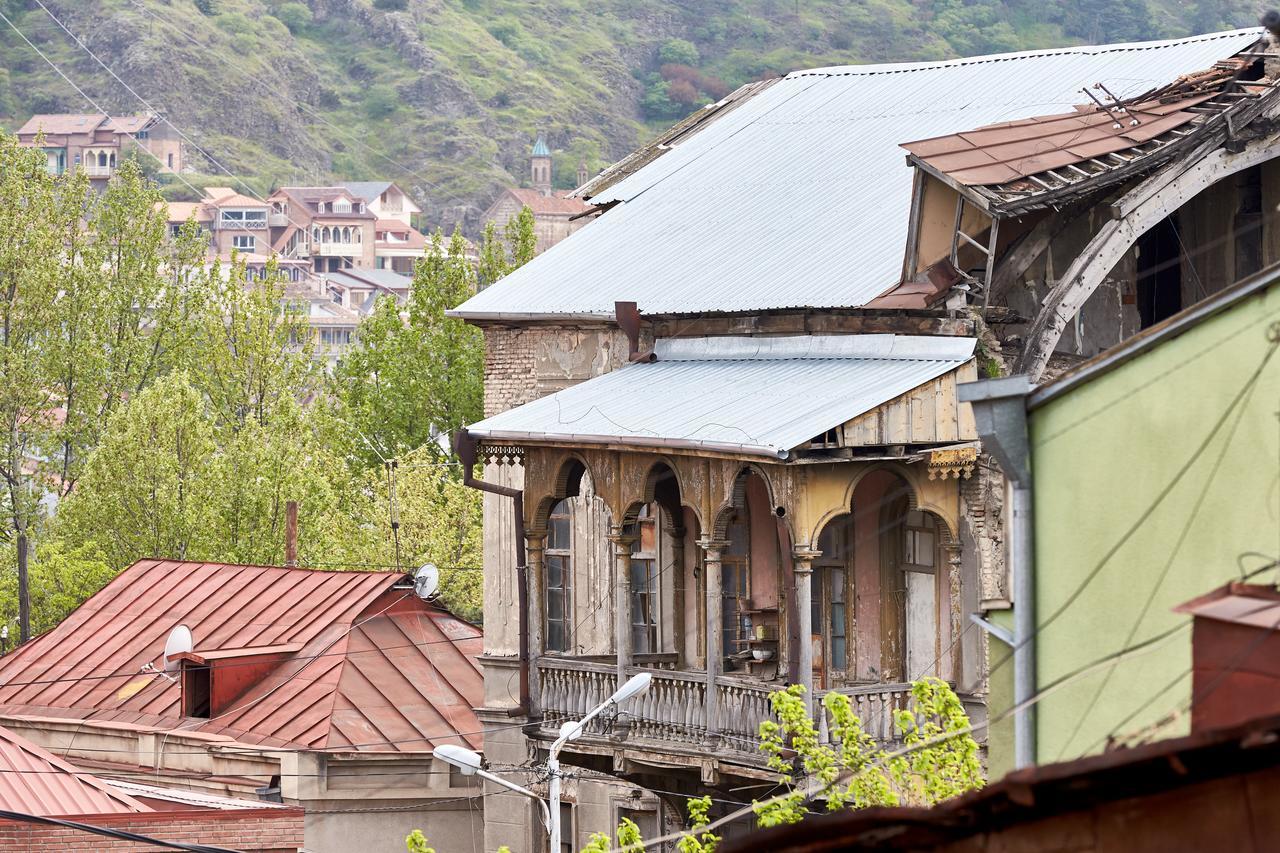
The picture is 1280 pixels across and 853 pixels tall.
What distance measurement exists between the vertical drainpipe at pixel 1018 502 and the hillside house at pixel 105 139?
174 meters

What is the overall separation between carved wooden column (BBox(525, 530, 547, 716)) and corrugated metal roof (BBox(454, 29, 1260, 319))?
2.88 meters

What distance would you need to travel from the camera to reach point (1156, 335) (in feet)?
33.8

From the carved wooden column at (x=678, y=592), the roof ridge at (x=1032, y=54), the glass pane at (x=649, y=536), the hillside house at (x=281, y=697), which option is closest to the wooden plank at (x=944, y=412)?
the roof ridge at (x=1032, y=54)

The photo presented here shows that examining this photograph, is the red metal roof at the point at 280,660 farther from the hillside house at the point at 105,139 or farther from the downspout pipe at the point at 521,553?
the hillside house at the point at 105,139

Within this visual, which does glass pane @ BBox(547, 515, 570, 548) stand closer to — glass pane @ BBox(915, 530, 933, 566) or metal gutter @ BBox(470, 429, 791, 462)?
metal gutter @ BBox(470, 429, 791, 462)

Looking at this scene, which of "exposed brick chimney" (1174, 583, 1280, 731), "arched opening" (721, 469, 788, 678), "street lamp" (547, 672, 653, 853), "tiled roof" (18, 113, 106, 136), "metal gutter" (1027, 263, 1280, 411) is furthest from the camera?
"tiled roof" (18, 113, 106, 136)

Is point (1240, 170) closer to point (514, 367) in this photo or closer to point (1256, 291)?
point (514, 367)

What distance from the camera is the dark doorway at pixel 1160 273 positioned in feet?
77.5

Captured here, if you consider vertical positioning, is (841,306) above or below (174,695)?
above

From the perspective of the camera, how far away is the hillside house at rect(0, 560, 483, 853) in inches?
1176

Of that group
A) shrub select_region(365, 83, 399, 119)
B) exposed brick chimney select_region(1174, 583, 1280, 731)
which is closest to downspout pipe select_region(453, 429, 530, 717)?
exposed brick chimney select_region(1174, 583, 1280, 731)

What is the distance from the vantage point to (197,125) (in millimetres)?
185625

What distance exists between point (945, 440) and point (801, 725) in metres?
4.84

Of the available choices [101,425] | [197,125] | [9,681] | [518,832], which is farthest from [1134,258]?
[197,125]
